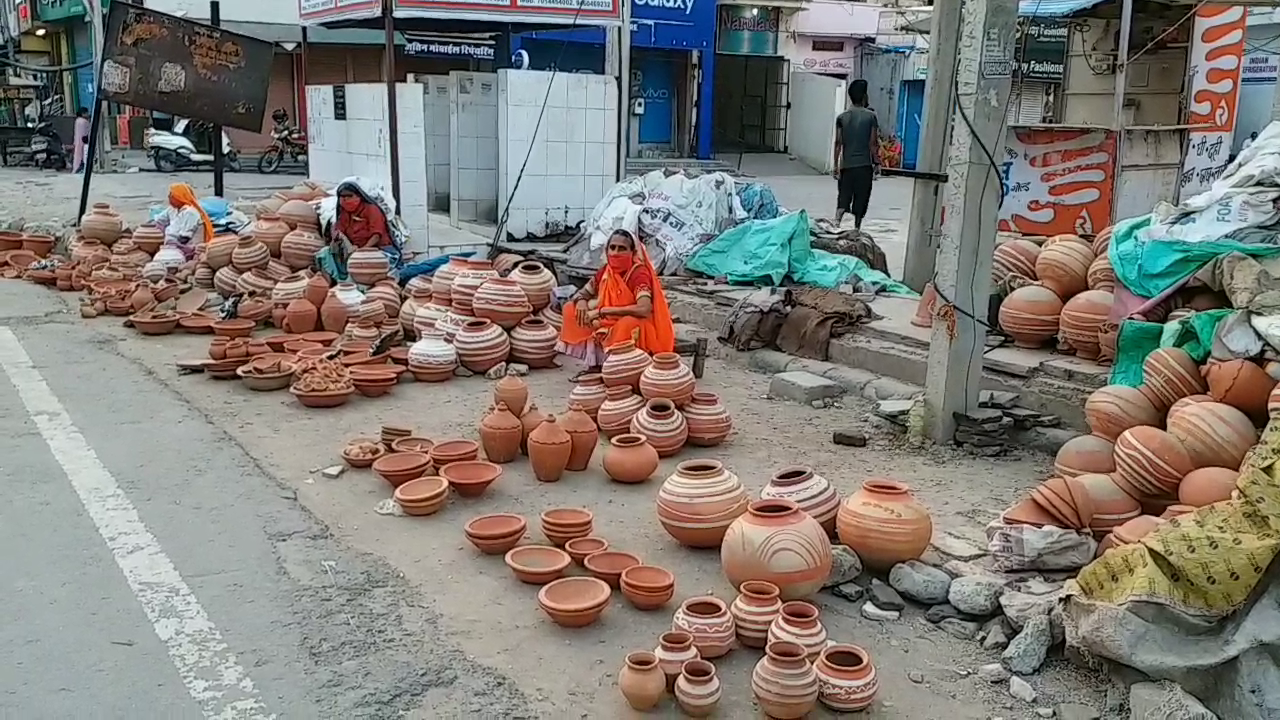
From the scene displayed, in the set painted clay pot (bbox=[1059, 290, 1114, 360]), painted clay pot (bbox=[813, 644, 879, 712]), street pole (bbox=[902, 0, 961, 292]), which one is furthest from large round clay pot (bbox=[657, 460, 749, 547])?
street pole (bbox=[902, 0, 961, 292])

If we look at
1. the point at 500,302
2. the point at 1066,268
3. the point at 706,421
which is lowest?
the point at 706,421

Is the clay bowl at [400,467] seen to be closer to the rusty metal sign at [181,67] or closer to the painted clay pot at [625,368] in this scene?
the painted clay pot at [625,368]

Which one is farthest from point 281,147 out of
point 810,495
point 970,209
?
point 810,495

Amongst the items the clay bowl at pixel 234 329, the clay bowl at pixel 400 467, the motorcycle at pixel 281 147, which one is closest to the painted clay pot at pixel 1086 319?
the clay bowl at pixel 400 467

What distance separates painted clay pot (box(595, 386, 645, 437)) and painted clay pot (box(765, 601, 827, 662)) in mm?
2232

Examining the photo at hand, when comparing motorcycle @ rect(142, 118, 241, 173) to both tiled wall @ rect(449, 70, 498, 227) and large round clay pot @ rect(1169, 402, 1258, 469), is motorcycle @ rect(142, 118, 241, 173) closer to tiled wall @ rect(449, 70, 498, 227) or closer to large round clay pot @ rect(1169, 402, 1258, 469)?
tiled wall @ rect(449, 70, 498, 227)

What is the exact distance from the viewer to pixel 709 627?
3.23m

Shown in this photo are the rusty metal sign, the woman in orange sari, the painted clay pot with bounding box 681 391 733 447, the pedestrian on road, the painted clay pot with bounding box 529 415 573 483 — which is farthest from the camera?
the rusty metal sign

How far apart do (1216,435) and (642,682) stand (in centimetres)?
238

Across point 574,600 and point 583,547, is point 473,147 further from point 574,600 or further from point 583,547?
point 574,600

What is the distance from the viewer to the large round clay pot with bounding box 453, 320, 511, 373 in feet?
21.8

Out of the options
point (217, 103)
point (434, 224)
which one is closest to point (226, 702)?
point (434, 224)

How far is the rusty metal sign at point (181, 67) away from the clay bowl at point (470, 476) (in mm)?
7715

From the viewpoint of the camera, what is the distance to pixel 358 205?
343 inches
